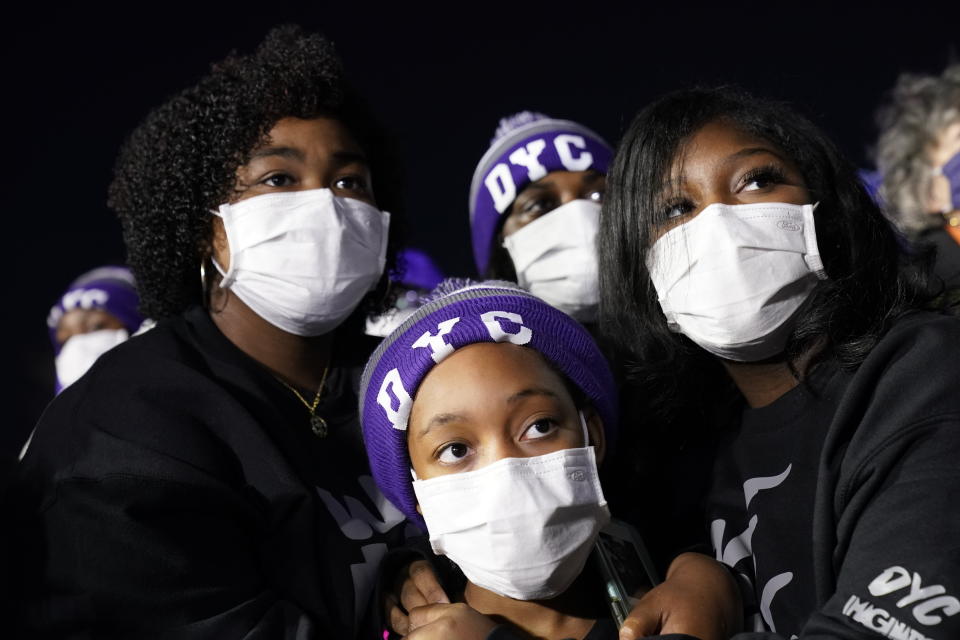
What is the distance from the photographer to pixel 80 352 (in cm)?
366

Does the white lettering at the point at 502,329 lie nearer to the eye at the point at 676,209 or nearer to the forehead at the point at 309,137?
the eye at the point at 676,209

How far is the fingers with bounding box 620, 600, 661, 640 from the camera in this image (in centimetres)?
143

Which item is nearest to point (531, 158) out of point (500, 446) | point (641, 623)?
point (500, 446)

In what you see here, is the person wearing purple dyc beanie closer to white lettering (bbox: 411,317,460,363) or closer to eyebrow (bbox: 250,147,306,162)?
white lettering (bbox: 411,317,460,363)

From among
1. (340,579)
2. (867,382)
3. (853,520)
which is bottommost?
(340,579)

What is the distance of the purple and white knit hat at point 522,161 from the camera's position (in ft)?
9.18

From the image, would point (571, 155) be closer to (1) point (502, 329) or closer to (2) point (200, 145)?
(2) point (200, 145)

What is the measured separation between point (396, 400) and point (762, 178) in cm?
81

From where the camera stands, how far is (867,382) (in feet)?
4.93

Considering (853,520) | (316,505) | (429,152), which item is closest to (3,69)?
(429,152)

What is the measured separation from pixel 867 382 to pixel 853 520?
0.71ft

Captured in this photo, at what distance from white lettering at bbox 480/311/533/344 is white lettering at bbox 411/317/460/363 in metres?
0.06

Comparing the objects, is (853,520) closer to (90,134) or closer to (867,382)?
(867,382)

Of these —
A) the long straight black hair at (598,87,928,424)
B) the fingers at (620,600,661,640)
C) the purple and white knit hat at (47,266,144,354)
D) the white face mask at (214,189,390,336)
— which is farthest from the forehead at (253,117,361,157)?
the purple and white knit hat at (47,266,144,354)
